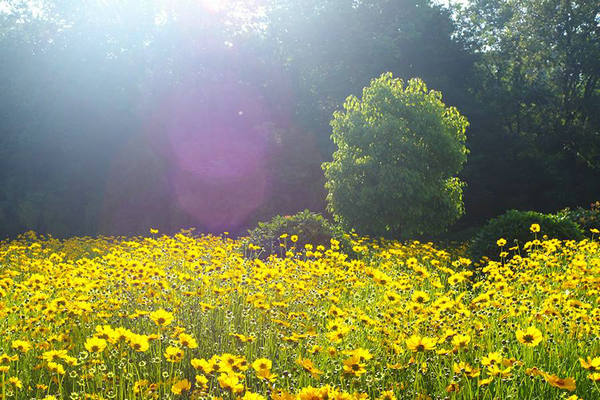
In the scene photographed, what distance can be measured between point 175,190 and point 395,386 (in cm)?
1780

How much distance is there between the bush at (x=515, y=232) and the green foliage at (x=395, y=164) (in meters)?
3.60

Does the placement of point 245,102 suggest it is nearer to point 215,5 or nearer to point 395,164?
point 215,5

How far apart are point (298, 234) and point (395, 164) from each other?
4.31 meters

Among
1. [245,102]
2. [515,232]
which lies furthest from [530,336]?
[245,102]

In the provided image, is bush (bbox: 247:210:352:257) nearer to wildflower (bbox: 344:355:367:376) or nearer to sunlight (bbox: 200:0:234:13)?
wildflower (bbox: 344:355:367:376)

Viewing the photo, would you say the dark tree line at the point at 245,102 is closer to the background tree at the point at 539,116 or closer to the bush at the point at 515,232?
the background tree at the point at 539,116

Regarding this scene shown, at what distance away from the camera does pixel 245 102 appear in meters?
21.5

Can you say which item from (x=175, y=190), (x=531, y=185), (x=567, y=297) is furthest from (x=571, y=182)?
(x=567, y=297)

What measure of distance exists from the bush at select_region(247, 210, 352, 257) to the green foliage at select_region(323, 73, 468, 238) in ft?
9.53

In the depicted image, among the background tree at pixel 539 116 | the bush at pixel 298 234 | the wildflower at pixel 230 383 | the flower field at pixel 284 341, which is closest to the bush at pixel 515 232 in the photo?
the bush at pixel 298 234

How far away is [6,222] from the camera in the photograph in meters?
19.7

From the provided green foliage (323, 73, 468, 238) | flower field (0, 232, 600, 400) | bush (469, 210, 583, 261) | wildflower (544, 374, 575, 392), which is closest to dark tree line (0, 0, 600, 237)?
green foliage (323, 73, 468, 238)

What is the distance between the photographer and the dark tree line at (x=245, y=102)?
1941 centimetres

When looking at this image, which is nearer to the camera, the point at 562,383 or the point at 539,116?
the point at 562,383
